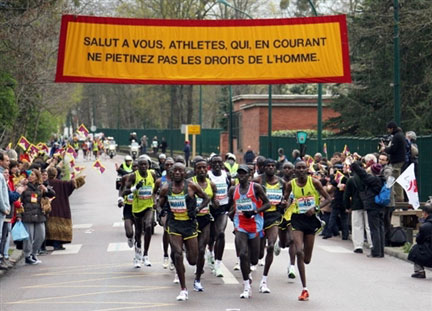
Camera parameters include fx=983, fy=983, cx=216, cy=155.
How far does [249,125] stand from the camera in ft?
196

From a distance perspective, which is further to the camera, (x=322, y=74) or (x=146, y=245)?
(x=322, y=74)

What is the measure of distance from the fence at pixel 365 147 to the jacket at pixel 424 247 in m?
9.48

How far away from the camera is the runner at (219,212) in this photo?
15.4 meters

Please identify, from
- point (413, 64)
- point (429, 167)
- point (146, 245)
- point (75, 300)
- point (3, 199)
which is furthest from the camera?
point (413, 64)

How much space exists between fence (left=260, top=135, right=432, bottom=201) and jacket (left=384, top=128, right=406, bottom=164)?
3.54 m

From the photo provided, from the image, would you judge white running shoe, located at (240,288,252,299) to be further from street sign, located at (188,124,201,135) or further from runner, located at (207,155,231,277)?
street sign, located at (188,124,201,135)

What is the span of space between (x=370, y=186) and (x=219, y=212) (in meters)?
4.55

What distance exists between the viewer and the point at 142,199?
656 inches

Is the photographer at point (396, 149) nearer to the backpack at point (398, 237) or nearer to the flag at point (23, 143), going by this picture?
the backpack at point (398, 237)

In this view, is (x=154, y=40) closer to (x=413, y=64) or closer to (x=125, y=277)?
(x=125, y=277)

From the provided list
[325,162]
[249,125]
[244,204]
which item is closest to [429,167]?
[325,162]

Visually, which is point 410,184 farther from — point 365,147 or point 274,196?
point 365,147

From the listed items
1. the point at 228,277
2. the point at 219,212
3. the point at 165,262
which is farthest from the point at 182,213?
the point at 165,262

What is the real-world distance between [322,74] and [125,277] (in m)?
8.79
